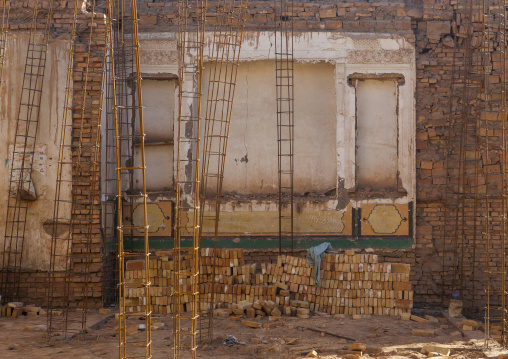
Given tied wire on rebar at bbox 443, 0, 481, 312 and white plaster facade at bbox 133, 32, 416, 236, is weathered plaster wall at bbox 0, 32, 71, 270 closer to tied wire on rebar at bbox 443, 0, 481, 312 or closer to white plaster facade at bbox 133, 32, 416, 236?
white plaster facade at bbox 133, 32, 416, 236

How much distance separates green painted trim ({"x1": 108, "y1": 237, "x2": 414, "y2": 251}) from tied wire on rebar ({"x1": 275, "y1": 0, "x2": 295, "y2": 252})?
0.70ft

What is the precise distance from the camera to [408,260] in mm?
12172

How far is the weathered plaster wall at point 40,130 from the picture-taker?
37.4 feet

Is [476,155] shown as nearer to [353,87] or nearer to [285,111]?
[353,87]

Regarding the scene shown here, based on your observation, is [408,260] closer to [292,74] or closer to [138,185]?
[292,74]

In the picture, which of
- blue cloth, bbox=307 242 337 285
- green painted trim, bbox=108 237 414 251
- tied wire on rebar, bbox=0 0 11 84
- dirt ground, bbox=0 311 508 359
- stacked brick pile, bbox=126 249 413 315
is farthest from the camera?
green painted trim, bbox=108 237 414 251

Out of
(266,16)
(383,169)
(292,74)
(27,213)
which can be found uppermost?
(266,16)

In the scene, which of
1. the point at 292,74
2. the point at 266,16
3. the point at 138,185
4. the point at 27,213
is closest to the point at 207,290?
the point at 138,185

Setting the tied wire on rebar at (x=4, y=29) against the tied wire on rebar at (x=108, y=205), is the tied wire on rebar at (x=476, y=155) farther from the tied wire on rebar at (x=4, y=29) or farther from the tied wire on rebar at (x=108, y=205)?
the tied wire on rebar at (x=4, y=29)

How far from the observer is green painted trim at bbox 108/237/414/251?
12.2 metres

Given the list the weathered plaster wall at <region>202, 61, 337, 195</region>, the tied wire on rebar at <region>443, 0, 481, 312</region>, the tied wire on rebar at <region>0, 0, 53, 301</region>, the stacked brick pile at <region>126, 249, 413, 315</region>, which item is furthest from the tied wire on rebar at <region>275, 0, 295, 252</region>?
the tied wire on rebar at <region>0, 0, 53, 301</region>

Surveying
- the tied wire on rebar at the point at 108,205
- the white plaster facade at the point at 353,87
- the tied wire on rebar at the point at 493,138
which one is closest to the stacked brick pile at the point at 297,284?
the tied wire on rebar at the point at 108,205

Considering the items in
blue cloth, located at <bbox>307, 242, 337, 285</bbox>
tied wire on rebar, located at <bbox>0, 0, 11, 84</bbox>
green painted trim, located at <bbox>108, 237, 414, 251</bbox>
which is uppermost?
tied wire on rebar, located at <bbox>0, 0, 11, 84</bbox>

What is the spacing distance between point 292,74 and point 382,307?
4595mm
